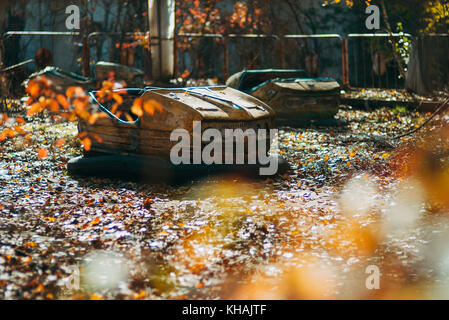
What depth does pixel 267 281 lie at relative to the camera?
495 cm

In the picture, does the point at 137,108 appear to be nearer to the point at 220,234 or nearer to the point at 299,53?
the point at 220,234

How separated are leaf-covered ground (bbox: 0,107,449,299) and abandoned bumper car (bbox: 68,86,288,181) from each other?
215 millimetres

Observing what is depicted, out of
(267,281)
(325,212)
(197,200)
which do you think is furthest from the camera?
(197,200)

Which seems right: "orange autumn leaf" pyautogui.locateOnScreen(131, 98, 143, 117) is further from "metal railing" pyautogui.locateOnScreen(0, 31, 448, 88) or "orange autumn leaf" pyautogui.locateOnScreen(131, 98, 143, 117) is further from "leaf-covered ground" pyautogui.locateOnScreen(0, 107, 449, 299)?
"metal railing" pyautogui.locateOnScreen(0, 31, 448, 88)

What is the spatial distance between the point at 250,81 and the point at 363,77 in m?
→ 7.96

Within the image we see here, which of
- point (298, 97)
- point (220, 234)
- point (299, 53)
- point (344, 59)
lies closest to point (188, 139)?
point (220, 234)

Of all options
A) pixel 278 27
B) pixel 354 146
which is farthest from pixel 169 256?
pixel 278 27

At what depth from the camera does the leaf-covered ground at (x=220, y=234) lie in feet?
15.9

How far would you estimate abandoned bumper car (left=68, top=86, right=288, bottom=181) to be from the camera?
8375 mm

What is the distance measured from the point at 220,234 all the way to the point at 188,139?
7.74 feet

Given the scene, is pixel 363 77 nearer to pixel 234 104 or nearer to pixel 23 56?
pixel 23 56

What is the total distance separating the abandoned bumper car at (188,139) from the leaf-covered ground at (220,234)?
0.21 metres

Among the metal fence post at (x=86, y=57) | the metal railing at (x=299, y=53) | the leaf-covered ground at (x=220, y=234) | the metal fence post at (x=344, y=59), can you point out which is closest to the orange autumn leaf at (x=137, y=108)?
the leaf-covered ground at (x=220, y=234)

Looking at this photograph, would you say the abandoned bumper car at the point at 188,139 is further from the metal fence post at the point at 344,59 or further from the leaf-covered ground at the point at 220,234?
the metal fence post at the point at 344,59
